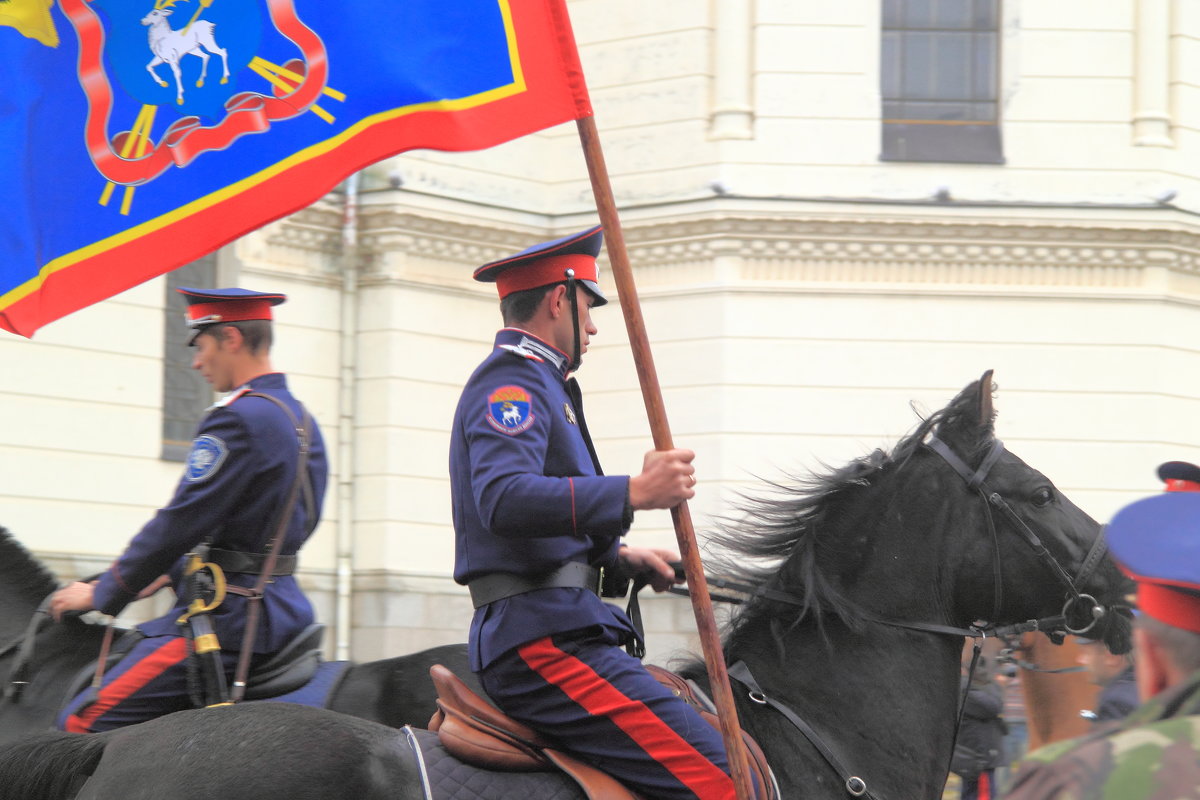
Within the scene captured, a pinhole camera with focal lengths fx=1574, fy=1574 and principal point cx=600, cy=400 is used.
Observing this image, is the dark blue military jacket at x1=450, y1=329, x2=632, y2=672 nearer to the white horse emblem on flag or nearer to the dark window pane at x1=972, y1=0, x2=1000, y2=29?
the white horse emblem on flag

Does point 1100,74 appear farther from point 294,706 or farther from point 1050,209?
point 294,706

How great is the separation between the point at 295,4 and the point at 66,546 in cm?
850

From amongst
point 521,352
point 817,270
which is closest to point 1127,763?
point 521,352

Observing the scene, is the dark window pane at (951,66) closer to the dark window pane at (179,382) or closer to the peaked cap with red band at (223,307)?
the dark window pane at (179,382)

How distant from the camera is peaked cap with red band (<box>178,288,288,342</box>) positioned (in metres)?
4.72

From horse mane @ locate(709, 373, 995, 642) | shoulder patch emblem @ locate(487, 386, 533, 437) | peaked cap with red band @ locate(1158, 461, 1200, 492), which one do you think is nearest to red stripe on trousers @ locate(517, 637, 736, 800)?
shoulder patch emblem @ locate(487, 386, 533, 437)

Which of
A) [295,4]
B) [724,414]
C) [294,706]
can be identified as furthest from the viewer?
[724,414]

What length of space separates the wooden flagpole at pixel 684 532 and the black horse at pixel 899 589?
386mm

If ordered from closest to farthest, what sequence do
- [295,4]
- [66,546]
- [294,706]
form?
1. [294,706]
2. [295,4]
3. [66,546]

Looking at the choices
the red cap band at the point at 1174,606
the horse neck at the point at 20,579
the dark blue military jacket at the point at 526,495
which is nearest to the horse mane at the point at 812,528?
the dark blue military jacket at the point at 526,495

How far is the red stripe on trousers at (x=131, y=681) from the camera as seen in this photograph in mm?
4383

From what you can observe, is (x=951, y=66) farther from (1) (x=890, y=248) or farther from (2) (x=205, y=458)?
(2) (x=205, y=458)

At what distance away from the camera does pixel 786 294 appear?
43.4ft

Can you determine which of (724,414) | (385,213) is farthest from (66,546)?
(724,414)
